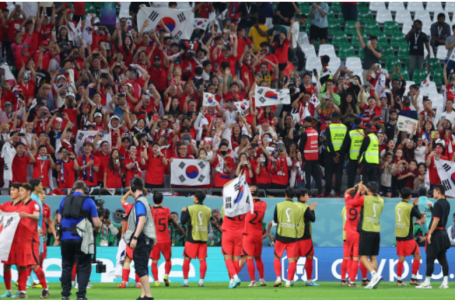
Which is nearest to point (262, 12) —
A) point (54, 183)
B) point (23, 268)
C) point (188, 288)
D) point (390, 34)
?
point (390, 34)

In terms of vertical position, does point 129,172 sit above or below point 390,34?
below

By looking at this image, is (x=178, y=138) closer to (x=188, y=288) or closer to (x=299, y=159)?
(x=299, y=159)

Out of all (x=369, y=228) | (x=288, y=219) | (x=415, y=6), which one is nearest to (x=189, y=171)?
(x=288, y=219)

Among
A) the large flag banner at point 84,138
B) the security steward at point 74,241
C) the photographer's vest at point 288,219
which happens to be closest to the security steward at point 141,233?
the security steward at point 74,241

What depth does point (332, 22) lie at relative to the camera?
89.7ft

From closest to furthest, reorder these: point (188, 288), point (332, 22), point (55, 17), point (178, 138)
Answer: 1. point (188, 288)
2. point (178, 138)
3. point (55, 17)
4. point (332, 22)

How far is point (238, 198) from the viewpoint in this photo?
13391 millimetres

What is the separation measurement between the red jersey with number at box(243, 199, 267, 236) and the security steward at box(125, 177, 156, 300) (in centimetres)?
394

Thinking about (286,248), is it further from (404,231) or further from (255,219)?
(404,231)

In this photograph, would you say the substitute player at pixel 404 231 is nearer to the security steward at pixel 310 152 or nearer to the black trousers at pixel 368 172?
the black trousers at pixel 368 172

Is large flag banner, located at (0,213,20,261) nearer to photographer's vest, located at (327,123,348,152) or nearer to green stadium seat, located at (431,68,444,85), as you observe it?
photographer's vest, located at (327,123,348,152)

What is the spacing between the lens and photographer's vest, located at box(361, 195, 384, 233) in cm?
1344

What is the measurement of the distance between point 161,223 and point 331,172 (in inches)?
241

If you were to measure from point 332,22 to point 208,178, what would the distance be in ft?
40.4
